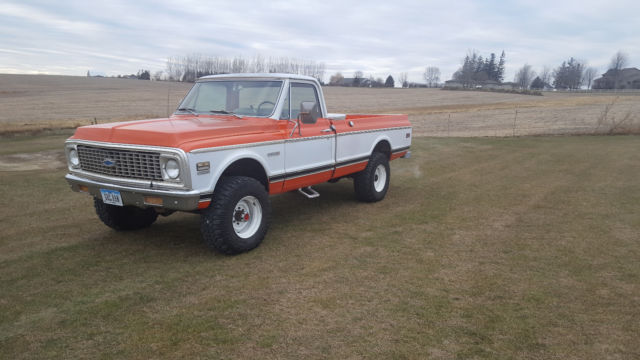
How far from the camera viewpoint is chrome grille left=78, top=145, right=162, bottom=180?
4.43 metres

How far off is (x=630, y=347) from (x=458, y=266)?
67.8 inches

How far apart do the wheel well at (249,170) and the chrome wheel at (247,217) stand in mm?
347

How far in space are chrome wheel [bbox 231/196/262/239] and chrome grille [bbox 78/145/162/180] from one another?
101cm

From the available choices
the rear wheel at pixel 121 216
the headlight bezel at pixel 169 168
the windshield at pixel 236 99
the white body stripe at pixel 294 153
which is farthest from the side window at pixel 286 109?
the rear wheel at pixel 121 216

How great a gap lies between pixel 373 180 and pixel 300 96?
222cm

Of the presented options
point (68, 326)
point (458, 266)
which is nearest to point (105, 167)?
point (68, 326)

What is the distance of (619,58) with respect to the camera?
9625cm

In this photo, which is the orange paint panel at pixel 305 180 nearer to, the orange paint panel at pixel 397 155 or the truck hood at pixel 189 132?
the truck hood at pixel 189 132

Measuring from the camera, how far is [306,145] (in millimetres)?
5867

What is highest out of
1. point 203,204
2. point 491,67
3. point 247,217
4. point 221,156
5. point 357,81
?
point 491,67

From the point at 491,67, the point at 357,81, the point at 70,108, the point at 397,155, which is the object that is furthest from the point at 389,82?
the point at 397,155

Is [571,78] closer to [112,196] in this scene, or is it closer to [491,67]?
[491,67]

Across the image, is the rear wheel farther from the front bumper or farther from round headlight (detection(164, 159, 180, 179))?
round headlight (detection(164, 159, 180, 179))

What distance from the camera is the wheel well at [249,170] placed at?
507 cm
